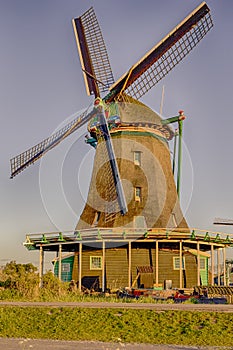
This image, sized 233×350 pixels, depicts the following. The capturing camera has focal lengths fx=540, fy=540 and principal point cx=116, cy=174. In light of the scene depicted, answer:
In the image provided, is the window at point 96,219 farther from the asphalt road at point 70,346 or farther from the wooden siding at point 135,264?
the asphalt road at point 70,346

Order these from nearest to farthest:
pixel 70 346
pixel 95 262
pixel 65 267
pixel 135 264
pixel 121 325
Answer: pixel 70 346 < pixel 121 325 < pixel 135 264 < pixel 95 262 < pixel 65 267

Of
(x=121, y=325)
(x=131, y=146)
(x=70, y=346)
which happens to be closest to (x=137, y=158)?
(x=131, y=146)

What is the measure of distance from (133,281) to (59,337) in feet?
59.4

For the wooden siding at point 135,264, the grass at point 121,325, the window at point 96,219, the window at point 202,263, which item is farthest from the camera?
the window at point 202,263

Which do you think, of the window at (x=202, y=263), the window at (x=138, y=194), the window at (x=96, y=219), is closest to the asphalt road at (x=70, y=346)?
the window at (x=96, y=219)

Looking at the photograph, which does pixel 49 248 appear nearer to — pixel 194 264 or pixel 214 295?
pixel 194 264

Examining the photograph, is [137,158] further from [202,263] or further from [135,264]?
[202,263]

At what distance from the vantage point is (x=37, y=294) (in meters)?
23.6

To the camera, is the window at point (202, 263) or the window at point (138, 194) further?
the window at point (202, 263)

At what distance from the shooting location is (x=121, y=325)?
51.9ft

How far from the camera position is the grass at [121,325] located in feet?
48.5

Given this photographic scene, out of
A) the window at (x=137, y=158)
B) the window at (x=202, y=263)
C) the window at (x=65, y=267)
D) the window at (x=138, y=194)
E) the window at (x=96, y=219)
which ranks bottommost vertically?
the window at (x=65, y=267)

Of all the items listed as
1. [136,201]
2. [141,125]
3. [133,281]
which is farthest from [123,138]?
[133,281]

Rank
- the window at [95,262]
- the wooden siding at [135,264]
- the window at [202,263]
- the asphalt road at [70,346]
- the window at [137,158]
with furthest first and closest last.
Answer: the window at [202,263], the window at [137,158], the window at [95,262], the wooden siding at [135,264], the asphalt road at [70,346]
